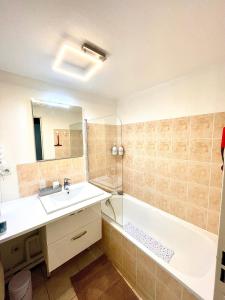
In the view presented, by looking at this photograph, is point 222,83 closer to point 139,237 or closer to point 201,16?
point 201,16

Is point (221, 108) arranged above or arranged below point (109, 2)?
below

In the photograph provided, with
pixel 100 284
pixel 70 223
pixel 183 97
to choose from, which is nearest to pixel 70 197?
pixel 70 223

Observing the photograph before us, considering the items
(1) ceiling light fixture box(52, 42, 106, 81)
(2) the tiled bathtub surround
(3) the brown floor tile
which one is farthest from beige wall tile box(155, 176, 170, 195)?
(1) ceiling light fixture box(52, 42, 106, 81)

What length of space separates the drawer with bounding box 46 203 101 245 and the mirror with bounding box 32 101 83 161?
78cm

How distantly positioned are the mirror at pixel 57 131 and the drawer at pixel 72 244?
3.11 ft

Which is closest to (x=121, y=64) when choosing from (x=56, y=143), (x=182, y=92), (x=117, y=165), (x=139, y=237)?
(x=182, y=92)

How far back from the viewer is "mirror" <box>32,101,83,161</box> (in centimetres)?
161

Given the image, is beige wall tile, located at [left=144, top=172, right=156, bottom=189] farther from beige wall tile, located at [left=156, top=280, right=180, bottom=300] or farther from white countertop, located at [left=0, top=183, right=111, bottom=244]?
beige wall tile, located at [left=156, top=280, right=180, bottom=300]

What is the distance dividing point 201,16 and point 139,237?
7.58 ft

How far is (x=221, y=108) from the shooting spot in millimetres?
1302

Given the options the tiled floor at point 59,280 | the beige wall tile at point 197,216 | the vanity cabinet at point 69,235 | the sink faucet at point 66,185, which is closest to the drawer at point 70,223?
the vanity cabinet at point 69,235

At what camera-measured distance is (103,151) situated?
224 cm

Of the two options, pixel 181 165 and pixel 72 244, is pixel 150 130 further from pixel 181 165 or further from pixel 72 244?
pixel 72 244

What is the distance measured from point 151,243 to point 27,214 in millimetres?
1571
